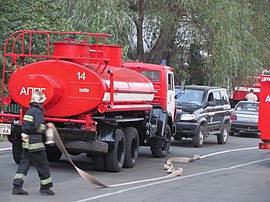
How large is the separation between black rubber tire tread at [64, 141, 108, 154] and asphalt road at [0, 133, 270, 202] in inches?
21.5

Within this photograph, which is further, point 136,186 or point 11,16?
point 11,16

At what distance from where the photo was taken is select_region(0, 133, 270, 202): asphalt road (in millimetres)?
11141

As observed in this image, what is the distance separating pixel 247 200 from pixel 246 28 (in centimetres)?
1901

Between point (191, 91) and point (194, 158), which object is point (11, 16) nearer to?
point (191, 91)

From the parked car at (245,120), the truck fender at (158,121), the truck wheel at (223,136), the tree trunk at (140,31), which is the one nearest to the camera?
the truck fender at (158,121)

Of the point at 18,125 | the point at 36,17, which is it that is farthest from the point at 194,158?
the point at 36,17

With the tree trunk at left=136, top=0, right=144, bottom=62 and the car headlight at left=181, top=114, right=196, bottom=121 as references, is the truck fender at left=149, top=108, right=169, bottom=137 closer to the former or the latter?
the car headlight at left=181, top=114, right=196, bottom=121

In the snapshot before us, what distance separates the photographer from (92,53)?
14766 millimetres

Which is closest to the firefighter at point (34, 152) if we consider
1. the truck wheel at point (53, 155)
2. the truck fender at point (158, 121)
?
the truck wheel at point (53, 155)

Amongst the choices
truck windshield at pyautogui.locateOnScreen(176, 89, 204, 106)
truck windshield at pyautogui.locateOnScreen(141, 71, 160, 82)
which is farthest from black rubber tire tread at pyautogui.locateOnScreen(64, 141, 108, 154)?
truck windshield at pyautogui.locateOnScreen(176, 89, 204, 106)

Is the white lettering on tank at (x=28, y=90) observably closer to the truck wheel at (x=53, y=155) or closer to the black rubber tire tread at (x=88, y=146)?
the black rubber tire tread at (x=88, y=146)

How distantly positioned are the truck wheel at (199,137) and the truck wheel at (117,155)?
723cm

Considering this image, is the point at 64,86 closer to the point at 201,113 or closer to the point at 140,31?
the point at 201,113

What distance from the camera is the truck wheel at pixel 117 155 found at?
14.1 meters
